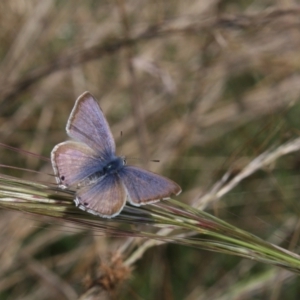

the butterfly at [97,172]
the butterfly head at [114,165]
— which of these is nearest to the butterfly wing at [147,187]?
the butterfly at [97,172]

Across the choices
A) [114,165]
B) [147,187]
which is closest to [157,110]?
[114,165]

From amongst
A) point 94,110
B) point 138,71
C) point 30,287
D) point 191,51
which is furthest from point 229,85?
point 94,110

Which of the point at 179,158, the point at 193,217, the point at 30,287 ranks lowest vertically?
the point at 193,217

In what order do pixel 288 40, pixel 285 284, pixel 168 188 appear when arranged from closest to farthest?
pixel 168 188 → pixel 285 284 → pixel 288 40

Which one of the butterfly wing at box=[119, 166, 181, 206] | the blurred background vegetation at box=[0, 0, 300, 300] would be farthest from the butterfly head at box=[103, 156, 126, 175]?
the blurred background vegetation at box=[0, 0, 300, 300]

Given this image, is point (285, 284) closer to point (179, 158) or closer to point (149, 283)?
point (149, 283)

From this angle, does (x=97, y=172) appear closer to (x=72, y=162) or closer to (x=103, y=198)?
(x=72, y=162)
